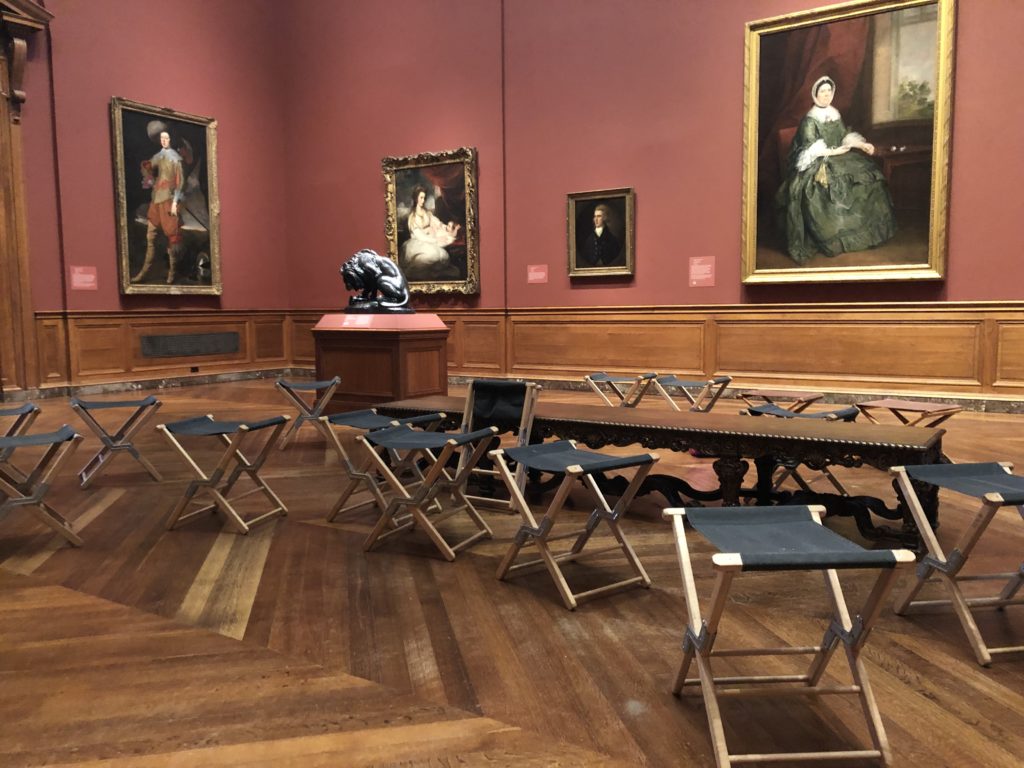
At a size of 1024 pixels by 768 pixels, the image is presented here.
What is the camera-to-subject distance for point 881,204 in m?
7.24

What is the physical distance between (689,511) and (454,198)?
323 inches

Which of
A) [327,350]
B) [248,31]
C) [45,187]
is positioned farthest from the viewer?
[248,31]

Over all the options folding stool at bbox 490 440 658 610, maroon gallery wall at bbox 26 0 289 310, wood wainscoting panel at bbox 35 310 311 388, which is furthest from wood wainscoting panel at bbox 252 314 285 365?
folding stool at bbox 490 440 658 610

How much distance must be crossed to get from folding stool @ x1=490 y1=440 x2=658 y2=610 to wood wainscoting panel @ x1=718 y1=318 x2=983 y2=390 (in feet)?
17.9

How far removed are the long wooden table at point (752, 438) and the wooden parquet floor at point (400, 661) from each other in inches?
15.5

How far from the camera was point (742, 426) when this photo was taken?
3424 millimetres

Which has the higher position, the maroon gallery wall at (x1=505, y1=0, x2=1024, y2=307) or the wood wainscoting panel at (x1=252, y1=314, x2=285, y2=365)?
the maroon gallery wall at (x1=505, y1=0, x2=1024, y2=307)

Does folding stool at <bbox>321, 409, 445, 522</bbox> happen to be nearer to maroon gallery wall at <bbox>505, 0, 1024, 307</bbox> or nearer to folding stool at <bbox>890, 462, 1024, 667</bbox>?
folding stool at <bbox>890, 462, 1024, 667</bbox>

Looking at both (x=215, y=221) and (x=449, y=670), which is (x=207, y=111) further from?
(x=449, y=670)

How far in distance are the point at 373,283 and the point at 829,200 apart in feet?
14.5

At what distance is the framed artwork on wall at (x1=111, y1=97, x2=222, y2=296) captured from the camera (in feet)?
29.7

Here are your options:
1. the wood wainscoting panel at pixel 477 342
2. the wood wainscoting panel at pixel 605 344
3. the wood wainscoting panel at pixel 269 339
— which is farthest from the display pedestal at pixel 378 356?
the wood wainscoting panel at pixel 269 339

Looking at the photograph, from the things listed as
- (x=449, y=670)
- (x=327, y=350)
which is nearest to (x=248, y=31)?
(x=327, y=350)

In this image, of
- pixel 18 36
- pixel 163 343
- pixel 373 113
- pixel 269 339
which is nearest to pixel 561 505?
pixel 163 343
